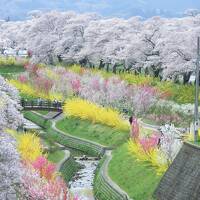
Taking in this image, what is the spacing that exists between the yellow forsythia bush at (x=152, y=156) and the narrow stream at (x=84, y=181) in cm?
374

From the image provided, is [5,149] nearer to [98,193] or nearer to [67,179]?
[98,193]

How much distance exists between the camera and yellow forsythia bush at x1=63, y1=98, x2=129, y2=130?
55656 millimetres

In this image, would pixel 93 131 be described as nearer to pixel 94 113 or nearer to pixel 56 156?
pixel 94 113

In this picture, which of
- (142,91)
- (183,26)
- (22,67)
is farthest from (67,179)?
(22,67)

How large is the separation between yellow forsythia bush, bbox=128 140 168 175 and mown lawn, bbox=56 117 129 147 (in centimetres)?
892

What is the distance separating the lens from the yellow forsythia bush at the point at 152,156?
36219 mm

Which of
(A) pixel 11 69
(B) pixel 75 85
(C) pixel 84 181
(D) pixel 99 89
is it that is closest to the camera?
(C) pixel 84 181

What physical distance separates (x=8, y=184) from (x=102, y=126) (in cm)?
3451

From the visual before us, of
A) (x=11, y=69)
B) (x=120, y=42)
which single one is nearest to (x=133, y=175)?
(x=120, y=42)

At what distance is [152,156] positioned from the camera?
38469mm

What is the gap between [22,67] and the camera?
363 feet

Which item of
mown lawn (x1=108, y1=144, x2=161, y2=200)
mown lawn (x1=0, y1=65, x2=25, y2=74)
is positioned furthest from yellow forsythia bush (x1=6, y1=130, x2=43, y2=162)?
mown lawn (x1=0, y1=65, x2=25, y2=74)

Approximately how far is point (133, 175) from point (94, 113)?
70.7 feet

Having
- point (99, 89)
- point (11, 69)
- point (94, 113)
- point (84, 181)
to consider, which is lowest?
point (11, 69)
